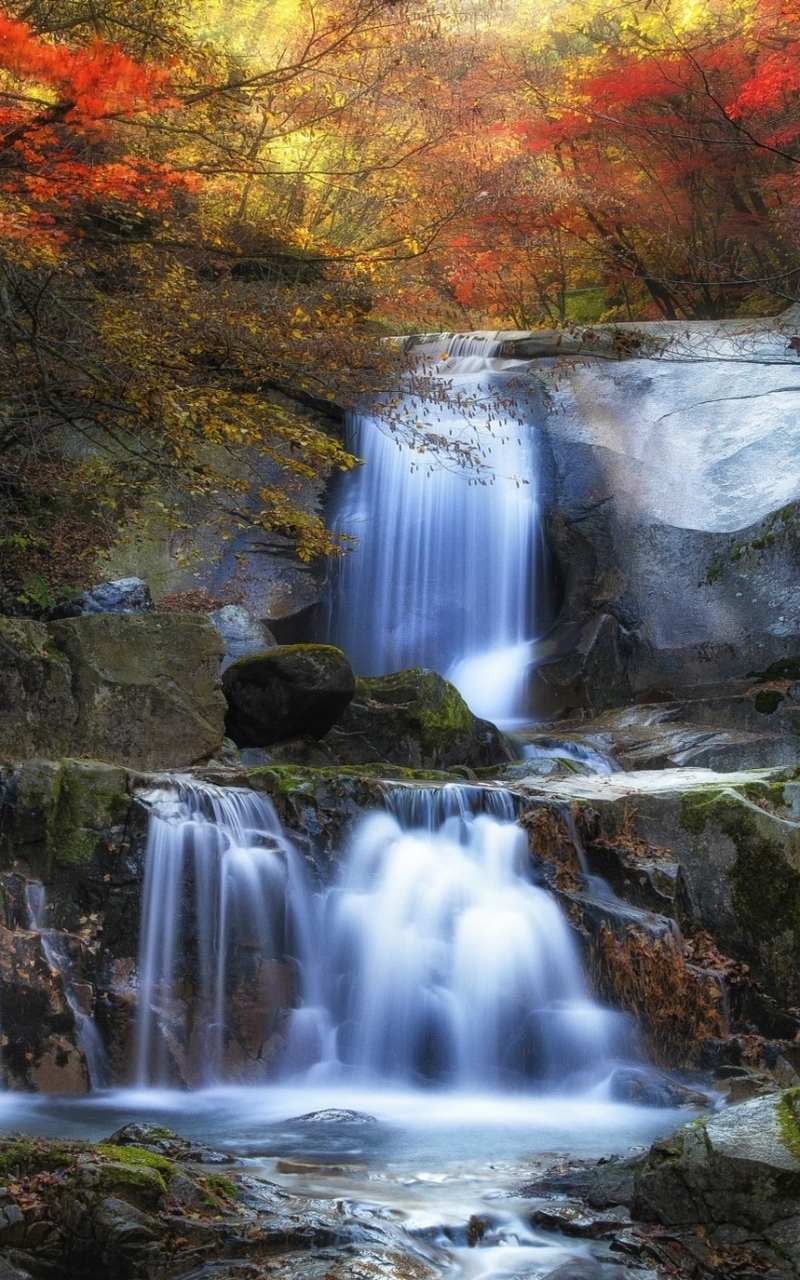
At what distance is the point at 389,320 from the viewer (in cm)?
2034

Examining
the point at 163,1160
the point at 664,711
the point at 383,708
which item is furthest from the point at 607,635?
the point at 163,1160

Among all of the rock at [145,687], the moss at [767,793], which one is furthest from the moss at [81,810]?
the moss at [767,793]

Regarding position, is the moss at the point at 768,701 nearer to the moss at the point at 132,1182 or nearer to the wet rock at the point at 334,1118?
the wet rock at the point at 334,1118

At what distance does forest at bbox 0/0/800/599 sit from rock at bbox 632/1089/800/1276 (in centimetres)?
477

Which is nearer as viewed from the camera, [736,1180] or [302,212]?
[736,1180]

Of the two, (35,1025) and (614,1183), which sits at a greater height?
(35,1025)

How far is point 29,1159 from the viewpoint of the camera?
4.00 metres

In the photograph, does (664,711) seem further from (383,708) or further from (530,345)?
(530,345)

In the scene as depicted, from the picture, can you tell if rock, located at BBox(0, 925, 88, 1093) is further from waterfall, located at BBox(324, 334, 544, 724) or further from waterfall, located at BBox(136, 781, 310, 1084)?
waterfall, located at BBox(324, 334, 544, 724)

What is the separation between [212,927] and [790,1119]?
13.0 feet

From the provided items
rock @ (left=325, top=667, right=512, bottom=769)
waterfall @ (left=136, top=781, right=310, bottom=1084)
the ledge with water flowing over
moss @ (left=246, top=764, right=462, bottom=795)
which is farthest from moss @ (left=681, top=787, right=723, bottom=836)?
the ledge with water flowing over

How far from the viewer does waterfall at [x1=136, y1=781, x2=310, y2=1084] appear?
664cm

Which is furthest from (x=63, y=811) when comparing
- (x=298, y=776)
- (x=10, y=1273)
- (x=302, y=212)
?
(x=302, y=212)

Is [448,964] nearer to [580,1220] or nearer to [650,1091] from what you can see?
[650,1091]
